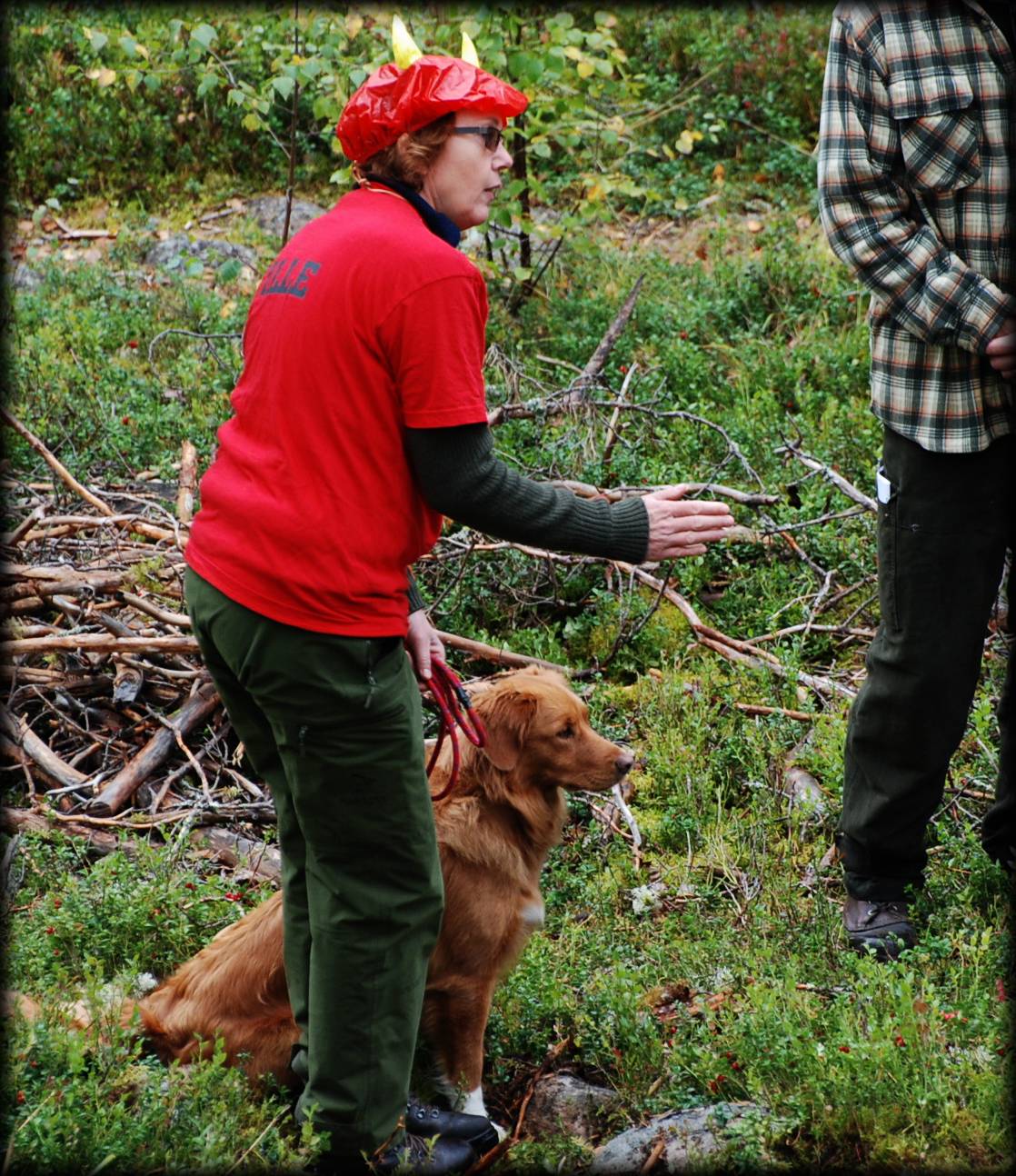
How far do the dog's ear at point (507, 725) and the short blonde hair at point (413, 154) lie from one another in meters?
1.49

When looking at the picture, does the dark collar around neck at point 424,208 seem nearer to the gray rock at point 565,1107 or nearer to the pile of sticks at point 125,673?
the pile of sticks at point 125,673

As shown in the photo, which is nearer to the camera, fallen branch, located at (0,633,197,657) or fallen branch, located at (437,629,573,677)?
fallen branch, located at (0,633,197,657)

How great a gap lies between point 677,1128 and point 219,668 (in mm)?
1648

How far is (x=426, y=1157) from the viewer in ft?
10.7

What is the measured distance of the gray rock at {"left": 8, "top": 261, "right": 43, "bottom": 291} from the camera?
10.0 m

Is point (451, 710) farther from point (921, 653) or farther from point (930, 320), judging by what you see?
point (930, 320)

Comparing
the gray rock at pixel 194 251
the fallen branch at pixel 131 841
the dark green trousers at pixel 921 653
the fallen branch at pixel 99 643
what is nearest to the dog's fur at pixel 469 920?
the dark green trousers at pixel 921 653

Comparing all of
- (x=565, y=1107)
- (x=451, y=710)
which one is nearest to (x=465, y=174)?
(x=451, y=710)

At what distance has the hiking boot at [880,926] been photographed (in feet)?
12.3

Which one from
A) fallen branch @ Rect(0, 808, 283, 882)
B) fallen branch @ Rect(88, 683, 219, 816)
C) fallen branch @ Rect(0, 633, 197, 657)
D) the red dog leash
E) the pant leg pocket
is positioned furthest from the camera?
fallen branch @ Rect(0, 633, 197, 657)

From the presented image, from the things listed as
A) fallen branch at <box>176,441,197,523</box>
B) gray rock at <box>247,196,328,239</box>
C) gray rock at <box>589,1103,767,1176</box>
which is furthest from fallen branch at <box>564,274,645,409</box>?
gray rock at <box>589,1103,767,1176</box>

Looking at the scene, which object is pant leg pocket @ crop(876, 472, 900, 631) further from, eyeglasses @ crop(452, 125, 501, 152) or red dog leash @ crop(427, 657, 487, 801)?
eyeglasses @ crop(452, 125, 501, 152)

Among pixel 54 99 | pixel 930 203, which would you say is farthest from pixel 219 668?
pixel 54 99

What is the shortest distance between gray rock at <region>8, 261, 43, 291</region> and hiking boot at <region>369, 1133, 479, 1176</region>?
8.50 metres
